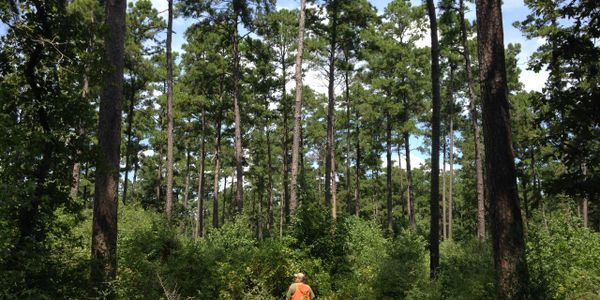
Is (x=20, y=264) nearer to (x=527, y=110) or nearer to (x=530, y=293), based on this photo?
(x=530, y=293)

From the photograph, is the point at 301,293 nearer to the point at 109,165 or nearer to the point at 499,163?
the point at 109,165

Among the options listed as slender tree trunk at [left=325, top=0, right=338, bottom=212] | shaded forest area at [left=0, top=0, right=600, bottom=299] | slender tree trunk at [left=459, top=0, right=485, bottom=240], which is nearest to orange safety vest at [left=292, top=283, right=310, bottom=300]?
shaded forest area at [left=0, top=0, right=600, bottom=299]

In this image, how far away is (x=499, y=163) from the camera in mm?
6582

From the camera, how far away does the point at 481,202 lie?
20.1m

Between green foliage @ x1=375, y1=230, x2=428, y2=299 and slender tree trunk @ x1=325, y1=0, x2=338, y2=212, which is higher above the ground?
slender tree trunk @ x1=325, y1=0, x2=338, y2=212

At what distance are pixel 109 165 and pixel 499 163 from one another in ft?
20.7

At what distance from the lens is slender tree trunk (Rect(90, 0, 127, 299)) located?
7.12 m

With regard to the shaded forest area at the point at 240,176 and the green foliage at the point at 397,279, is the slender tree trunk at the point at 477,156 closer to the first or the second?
the shaded forest area at the point at 240,176

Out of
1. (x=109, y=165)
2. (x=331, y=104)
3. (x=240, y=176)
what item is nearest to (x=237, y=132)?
(x=240, y=176)

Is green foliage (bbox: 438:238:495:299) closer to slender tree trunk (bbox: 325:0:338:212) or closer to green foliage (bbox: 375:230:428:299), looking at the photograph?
green foliage (bbox: 375:230:428:299)

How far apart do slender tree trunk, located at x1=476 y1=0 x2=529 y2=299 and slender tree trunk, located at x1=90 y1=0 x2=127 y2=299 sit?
6168 mm

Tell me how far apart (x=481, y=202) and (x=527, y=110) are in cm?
1408

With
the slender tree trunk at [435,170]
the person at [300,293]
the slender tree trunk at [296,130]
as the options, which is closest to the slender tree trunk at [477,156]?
the slender tree trunk at [435,170]

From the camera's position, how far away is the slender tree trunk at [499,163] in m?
6.20
